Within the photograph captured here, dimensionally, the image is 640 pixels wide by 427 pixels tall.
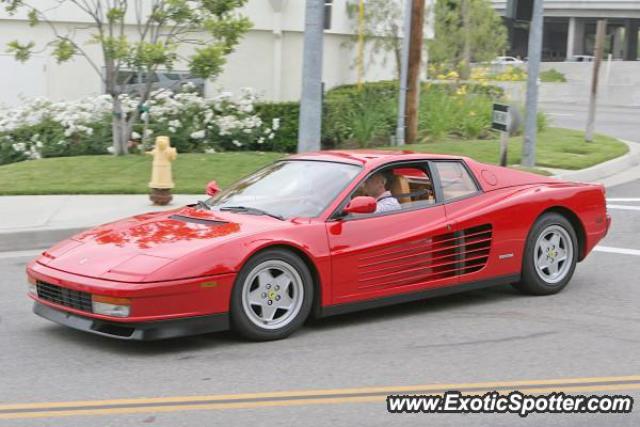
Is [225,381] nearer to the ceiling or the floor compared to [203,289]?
nearer to the floor

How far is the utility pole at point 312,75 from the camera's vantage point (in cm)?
1363

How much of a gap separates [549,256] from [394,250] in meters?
1.75

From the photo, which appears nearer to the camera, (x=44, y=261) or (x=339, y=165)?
(x=44, y=261)

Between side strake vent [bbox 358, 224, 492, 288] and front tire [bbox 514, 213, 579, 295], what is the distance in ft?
1.72

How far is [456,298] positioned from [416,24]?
12.8 m

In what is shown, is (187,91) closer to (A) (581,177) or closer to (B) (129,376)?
(A) (581,177)

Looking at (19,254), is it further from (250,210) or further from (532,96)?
(532,96)

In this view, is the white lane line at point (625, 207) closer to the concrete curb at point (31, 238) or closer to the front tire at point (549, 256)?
the front tire at point (549, 256)

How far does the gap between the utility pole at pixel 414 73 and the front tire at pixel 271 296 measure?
1352 cm

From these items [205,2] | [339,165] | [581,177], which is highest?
[205,2]

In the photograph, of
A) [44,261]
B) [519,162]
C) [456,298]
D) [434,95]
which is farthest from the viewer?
[434,95]

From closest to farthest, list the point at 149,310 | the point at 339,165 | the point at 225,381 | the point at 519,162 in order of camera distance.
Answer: the point at 225,381
the point at 149,310
the point at 339,165
the point at 519,162

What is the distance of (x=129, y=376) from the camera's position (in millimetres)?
6047

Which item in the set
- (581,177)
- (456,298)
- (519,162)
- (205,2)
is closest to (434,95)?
(519,162)
